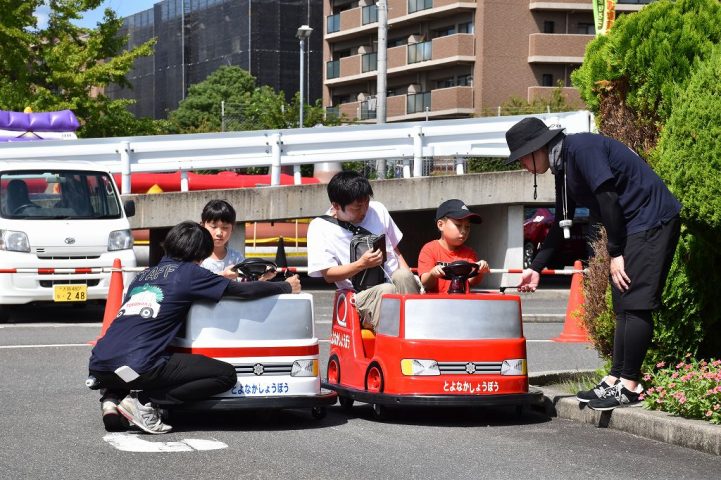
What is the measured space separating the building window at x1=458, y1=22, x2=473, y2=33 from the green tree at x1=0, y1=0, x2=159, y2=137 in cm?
2556

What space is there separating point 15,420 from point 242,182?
2424 cm

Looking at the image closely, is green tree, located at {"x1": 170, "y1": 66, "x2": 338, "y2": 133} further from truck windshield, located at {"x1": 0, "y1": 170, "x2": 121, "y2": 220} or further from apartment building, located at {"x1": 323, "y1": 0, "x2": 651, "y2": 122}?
truck windshield, located at {"x1": 0, "y1": 170, "x2": 121, "y2": 220}

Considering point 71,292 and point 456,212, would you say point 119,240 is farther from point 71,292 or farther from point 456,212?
point 456,212

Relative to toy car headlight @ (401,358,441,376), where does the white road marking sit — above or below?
below

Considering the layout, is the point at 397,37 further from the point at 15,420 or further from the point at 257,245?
the point at 15,420

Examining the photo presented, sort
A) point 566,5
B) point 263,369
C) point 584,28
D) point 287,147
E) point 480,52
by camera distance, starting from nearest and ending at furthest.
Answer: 1. point 263,369
2. point 287,147
3. point 566,5
4. point 480,52
5. point 584,28

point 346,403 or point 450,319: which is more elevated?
point 450,319

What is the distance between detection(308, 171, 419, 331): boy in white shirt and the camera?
8.28 m

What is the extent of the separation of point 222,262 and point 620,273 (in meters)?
3.03

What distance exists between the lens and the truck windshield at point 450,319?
25.8 feet

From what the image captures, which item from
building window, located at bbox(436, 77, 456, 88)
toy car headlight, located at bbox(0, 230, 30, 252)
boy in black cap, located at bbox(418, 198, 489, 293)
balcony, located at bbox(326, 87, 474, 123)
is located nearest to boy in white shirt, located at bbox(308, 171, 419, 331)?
boy in black cap, located at bbox(418, 198, 489, 293)

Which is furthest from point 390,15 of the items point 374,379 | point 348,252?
point 374,379

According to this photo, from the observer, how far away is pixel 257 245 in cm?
3809

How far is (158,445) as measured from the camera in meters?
6.93
